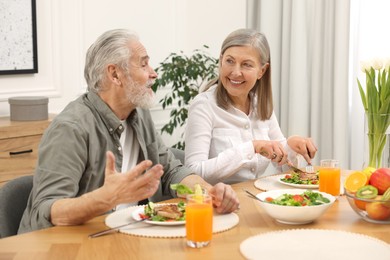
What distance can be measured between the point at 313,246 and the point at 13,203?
3.48 feet

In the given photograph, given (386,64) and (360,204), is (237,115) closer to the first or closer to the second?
(386,64)

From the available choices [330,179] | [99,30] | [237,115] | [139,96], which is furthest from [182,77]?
[330,179]

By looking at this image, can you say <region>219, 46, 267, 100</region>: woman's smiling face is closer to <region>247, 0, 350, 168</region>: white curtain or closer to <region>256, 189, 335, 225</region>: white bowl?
<region>256, 189, 335, 225</region>: white bowl

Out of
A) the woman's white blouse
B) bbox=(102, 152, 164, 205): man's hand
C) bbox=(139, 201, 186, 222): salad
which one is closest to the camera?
bbox=(102, 152, 164, 205): man's hand

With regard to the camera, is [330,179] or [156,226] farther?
[330,179]

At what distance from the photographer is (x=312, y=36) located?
4312 millimetres

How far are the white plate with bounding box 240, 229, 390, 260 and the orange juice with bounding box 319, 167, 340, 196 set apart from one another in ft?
1.45

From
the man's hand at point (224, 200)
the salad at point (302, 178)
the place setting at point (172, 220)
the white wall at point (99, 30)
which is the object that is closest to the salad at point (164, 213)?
the place setting at point (172, 220)

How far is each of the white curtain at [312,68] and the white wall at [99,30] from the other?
0.43m

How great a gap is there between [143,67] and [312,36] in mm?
2149

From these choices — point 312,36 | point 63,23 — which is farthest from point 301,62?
point 63,23

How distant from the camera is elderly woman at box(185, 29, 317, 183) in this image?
272cm

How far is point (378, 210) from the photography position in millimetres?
1928

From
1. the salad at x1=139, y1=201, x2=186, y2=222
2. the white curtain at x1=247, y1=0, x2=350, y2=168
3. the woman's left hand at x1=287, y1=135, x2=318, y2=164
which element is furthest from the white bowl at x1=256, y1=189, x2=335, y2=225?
the white curtain at x1=247, y1=0, x2=350, y2=168
